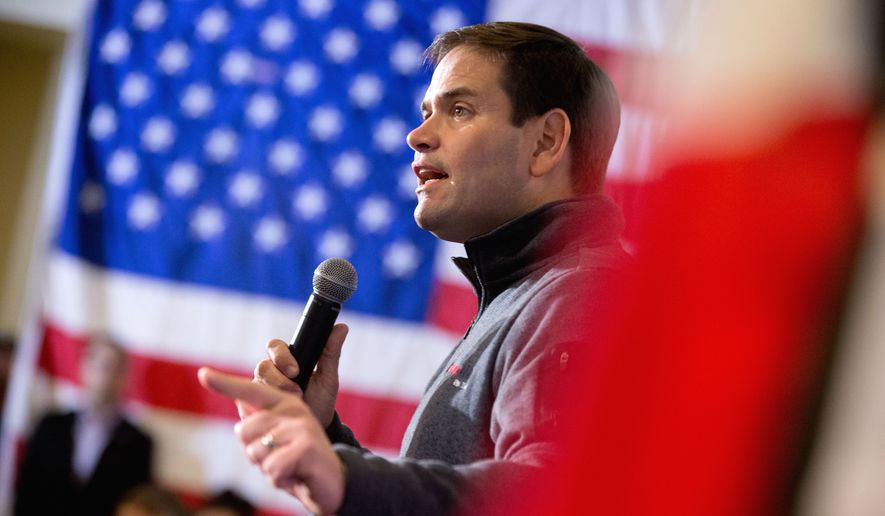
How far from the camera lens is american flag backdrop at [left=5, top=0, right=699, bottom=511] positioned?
12.2ft

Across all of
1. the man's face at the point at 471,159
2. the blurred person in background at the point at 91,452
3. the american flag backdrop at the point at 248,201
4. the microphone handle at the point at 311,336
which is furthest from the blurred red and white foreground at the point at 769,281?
the blurred person in background at the point at 91,452

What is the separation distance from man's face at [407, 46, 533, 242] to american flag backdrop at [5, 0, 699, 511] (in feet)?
7.40

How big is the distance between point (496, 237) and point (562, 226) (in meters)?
0.09

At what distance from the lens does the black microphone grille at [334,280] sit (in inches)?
48.7

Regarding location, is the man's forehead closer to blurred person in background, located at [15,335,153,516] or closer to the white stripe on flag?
the white stripe on flag

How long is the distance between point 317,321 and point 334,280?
0.30 feet

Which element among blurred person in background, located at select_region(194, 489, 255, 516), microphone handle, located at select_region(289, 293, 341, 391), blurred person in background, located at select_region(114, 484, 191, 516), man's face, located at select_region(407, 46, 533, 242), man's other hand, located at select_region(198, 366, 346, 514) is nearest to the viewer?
man's other hand, located at select_region(198, 366, 346, 514)

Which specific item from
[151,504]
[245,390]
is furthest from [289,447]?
[151,504]

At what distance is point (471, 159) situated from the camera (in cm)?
136

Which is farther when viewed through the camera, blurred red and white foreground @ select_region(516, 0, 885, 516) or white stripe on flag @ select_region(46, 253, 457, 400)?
white stripe on flag @ select_region(46, 253, 457, 400)

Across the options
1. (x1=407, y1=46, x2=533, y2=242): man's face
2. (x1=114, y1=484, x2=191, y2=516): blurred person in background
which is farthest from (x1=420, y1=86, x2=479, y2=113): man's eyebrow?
(x1=114, y1=484, x2=191, y2=516): blurred person in background

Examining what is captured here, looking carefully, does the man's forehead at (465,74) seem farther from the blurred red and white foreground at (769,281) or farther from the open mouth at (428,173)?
the blurred red and white foreground at (769,281)

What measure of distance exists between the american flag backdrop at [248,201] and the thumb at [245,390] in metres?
2.92

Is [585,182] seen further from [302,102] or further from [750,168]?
[302,102]
